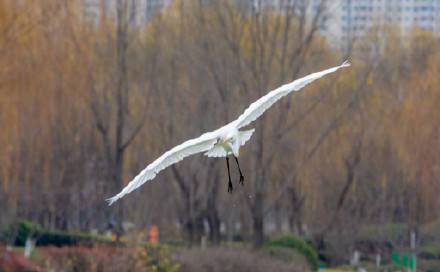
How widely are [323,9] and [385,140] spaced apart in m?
10.0

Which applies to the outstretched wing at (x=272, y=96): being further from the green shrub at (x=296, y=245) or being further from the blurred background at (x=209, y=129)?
the green shrub at (x=296, y=245)

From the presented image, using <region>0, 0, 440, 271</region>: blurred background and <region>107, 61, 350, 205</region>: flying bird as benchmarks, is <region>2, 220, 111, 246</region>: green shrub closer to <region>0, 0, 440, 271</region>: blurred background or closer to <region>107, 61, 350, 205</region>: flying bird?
<region>0, 0, 440, 271</region>: blurred background

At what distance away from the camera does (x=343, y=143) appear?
3291 cm

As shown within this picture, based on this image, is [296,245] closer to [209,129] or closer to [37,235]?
[209,129]

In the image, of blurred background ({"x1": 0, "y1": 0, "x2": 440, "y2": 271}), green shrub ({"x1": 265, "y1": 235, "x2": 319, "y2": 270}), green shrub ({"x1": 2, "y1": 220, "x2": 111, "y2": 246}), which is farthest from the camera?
blurred background ({"x1": 0, "y1": 0, "x2": 440, "y2": 271})

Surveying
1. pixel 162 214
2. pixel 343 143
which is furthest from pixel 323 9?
pixel 162 214

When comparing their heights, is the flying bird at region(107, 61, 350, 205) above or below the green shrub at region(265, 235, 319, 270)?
above

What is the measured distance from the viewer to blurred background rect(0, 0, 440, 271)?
23625 mm

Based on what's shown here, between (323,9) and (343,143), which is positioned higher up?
(323,9)

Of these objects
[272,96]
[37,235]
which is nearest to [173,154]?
[272,96]

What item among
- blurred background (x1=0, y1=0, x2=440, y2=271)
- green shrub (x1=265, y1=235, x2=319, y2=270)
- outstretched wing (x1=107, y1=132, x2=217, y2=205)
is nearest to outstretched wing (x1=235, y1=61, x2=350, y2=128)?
outstretched wing (x1=107, y1=132, x2=217, y2=205)

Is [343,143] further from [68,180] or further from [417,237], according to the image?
[68,180]

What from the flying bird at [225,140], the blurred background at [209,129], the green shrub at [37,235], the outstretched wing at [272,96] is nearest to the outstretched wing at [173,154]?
the flying bird at [225,140]

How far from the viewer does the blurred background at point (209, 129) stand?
23.6 m
